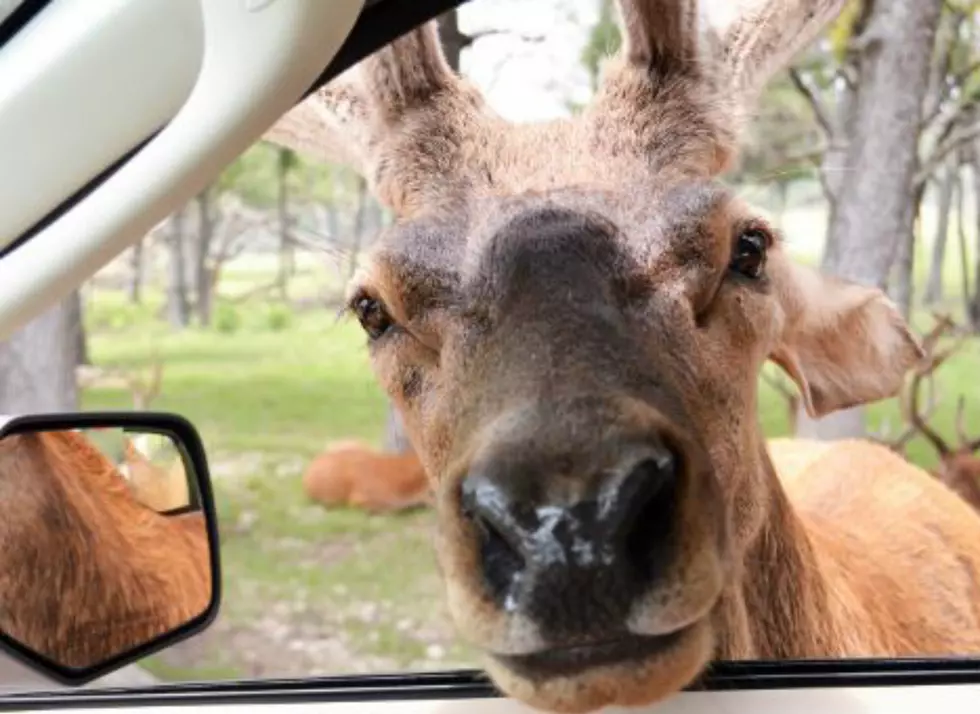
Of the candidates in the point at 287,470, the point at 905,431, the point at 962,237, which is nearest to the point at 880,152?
the point at 962,237

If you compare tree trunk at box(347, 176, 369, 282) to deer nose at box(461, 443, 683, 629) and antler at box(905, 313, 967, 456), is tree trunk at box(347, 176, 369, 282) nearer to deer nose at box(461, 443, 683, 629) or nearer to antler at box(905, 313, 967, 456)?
deer nose at box(461, 443, 683, 629)

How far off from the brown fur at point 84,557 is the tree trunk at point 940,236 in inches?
61.4

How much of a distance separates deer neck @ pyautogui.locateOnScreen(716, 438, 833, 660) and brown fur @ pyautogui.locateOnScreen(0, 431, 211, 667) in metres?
0.84

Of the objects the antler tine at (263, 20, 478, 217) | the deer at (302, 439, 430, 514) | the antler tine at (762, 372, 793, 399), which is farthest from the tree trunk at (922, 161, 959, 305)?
the deer at (302, 439, 430, 514)

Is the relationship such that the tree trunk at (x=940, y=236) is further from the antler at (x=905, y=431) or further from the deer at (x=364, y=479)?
the deer at (x=364, y=479)

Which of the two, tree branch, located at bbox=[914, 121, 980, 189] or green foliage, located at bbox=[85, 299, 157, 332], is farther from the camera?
green foliage, located at bbox=[85, 299, 157, 332]

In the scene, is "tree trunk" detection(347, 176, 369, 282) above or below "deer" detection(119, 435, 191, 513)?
above

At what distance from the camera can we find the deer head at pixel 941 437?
2195mm

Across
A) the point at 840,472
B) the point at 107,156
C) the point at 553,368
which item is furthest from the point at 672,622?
the point at 840,472

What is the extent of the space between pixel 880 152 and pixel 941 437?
636 millimetres

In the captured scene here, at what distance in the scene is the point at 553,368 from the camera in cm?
134

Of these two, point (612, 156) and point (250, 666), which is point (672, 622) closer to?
point (612, 156)

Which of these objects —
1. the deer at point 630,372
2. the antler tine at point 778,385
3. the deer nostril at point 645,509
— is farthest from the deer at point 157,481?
the antler tine at point 778,385

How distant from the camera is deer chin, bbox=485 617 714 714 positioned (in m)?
1.19
